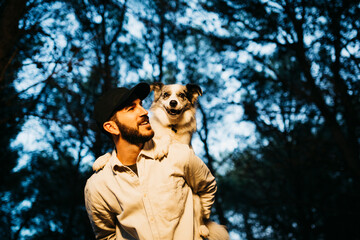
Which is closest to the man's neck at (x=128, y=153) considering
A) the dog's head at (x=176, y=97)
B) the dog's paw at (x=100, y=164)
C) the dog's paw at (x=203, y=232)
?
the dog's paw at (x=100, y=164)

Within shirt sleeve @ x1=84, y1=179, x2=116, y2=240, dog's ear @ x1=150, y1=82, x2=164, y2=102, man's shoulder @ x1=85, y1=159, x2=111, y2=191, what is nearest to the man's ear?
man's shoulder @ x1=85, y1=159, x2=111, y2=191

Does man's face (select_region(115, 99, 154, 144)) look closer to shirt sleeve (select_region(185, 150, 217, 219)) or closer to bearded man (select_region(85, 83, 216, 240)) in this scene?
bearded man (select_region(85, 83, 216, 240))

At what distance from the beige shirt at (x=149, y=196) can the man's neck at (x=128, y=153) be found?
6 centimetres

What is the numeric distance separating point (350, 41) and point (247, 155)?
732 cm

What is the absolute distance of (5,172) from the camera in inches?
303

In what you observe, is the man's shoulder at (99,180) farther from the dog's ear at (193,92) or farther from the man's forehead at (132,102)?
the dog's ear at (193,92)

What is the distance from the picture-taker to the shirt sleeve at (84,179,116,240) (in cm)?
236

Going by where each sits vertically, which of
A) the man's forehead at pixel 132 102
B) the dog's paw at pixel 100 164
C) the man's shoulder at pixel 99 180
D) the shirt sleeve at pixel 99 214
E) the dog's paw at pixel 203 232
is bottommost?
the dog's paw at pixel 203 232

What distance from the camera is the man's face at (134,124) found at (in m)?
2.41

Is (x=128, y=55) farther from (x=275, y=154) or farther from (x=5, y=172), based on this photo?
(x=275, y=154)

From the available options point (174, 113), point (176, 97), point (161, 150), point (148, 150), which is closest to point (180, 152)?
point (161, 150)

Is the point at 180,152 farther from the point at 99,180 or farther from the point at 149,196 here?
the point at 99,180

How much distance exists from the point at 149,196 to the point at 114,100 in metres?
0.98

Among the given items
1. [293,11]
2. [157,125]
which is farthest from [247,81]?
[157,125]
